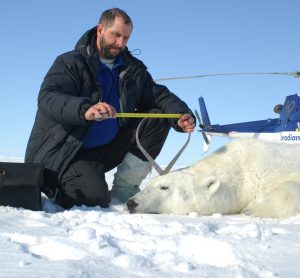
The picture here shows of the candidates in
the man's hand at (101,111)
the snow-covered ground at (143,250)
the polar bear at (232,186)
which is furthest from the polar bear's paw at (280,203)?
the man's hand at (101,111)

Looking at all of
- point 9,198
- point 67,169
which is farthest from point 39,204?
point 67,169

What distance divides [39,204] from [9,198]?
0.22 meters

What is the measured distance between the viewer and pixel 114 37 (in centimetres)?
448

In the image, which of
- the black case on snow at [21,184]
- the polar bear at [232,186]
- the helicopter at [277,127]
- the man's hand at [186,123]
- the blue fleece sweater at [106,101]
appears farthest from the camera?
the helicopter at [277,127]

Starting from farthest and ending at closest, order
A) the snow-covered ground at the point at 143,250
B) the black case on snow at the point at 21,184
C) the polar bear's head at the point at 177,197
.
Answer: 1. the polar bear's head at the point at 177,197
2. the black case on snow at the point at 21,184
3. the snow-covered ground at the point at 143,250

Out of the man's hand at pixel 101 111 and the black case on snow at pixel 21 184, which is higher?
the man's hand at pixel 101 111

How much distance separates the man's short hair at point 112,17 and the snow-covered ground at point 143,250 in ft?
7.73

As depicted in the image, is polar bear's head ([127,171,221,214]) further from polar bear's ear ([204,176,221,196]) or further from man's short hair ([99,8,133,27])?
man's short hair ([99,8,133,27])

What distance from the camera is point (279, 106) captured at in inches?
444

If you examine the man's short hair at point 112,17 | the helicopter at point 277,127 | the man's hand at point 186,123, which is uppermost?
the man's short hair at point 112,17

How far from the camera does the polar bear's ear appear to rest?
12.7 feet

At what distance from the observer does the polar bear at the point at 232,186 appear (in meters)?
3.66

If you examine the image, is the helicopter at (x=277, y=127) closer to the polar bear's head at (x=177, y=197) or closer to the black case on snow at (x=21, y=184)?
the polar bear's head at (x=177, y=197)

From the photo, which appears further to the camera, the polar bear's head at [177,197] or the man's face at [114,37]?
the man's face at [114,37]
